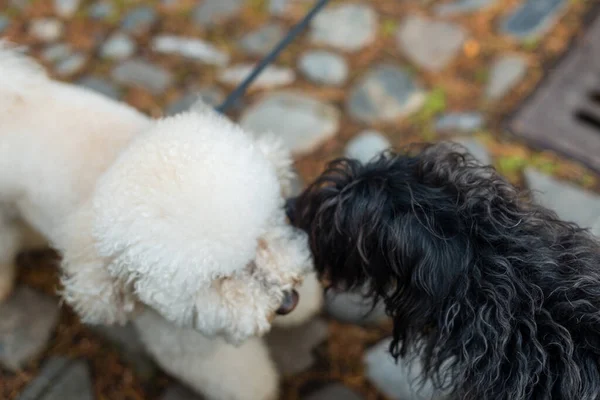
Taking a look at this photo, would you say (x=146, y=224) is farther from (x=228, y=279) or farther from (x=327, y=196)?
(x=327, y=196)

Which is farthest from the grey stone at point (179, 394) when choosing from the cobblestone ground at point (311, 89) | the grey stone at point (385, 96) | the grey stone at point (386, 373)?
the grey stone at point (385, 96)

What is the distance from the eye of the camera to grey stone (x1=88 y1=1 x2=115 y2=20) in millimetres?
2832

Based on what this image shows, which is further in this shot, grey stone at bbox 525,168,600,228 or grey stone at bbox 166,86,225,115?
grey stone at bbox 166,86,225,115

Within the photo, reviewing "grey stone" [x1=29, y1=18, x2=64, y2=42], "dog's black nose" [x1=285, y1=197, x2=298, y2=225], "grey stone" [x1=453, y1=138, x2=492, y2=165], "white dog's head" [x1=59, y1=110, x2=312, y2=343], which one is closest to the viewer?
"white dog's head" [x1=59, y1=110, x2=312, y2=343]

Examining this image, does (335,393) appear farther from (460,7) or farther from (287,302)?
(460,7)

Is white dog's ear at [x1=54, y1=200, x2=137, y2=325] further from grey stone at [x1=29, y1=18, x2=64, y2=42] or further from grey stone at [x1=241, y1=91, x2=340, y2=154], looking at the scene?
grey stone at [x1=29, y1=18, x2=64, y2=42]

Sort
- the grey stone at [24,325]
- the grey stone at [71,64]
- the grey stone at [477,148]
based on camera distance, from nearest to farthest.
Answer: the grey stone at [24,325]
the grey stone at [477,148]
the grey stone at [71,64]

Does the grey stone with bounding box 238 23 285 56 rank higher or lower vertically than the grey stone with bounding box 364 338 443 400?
higher

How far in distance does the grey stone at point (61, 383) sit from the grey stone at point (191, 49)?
151 cm

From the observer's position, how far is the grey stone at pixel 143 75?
2625 mm

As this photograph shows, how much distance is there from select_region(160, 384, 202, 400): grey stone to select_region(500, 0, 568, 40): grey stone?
217 centimetres

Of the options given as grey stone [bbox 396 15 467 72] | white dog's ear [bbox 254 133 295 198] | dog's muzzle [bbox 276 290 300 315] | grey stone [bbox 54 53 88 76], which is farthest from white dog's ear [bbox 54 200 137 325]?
grey stone [bbox 396 15 467 72]

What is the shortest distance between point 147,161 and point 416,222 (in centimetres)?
68

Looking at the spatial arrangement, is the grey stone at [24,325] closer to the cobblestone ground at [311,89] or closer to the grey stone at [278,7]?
the cobblestone ground at [311,89]
